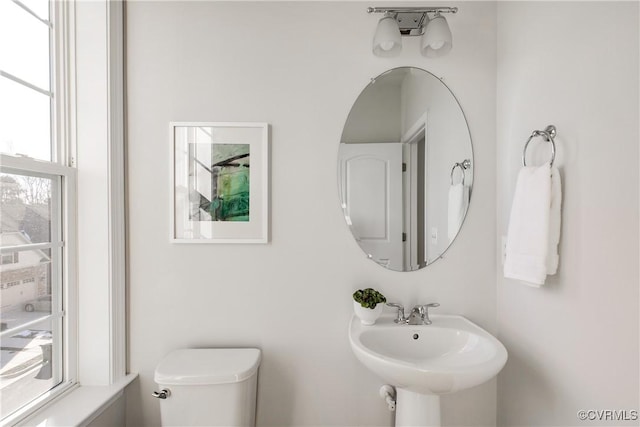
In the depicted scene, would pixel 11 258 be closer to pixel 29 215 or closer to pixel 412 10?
pixel 29 215

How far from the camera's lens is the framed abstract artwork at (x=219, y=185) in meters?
1.49

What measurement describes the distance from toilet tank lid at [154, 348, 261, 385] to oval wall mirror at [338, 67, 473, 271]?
0.69 m

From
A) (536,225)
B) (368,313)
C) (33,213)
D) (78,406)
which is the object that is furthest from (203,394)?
(536,225)

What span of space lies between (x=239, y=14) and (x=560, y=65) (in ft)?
4.22

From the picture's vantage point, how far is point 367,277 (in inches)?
59.4

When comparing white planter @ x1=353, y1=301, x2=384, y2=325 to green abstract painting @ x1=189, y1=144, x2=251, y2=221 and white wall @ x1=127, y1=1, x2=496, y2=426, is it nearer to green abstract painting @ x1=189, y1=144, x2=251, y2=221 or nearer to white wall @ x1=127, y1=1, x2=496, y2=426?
white wall @ x1=127, y1=1, x2=496, y2=426

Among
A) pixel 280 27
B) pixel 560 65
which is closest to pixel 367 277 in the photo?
pixel 560 65

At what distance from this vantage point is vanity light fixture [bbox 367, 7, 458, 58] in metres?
1.36

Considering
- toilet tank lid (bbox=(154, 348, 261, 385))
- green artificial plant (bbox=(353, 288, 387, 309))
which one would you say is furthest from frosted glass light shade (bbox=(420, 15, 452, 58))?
toilet tank lid (bbox=(154, 348, 261, 385))

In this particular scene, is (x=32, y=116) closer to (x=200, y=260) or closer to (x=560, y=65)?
(x=200, y=260)

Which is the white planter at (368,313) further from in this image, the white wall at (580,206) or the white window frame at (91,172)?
the white window frame at (91,172)

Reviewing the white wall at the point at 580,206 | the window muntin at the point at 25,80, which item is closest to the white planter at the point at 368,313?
the white wall at the point at 580,206

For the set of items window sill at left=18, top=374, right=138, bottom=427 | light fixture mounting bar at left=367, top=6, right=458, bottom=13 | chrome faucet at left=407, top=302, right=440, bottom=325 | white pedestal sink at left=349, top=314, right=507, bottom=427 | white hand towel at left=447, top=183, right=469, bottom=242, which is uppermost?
light fixture mounting bar at left=367, top=6, right=458, bottom=13

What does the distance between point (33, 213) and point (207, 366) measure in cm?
86
